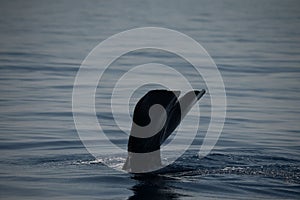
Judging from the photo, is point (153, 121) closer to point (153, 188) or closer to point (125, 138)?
point (153, 188)

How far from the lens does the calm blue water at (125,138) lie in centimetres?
822

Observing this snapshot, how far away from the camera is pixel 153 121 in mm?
8242

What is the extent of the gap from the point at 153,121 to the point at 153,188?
606 mm

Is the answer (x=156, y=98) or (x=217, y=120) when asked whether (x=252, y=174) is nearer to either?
(x=156, y=98)

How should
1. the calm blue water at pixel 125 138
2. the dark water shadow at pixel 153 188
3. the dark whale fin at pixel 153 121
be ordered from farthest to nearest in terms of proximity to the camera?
the calm blue water at pixel 125 138 → the dark whale fin at pixel 153 121 → the dark water shadow at pixel 153 188

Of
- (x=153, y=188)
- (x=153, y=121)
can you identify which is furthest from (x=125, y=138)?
(x=153, y=188)

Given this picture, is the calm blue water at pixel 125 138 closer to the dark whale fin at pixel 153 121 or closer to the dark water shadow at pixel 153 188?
the dark water shadow at pixel 153 188

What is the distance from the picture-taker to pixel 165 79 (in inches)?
723

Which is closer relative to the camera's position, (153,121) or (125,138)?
(153,121)

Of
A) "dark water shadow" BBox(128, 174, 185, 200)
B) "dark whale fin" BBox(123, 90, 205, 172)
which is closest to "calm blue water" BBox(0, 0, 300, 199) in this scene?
"dark water shadow" BBox(128, 174, 185, 200)

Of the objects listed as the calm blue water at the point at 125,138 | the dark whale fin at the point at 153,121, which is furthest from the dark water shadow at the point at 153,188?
the dark whale fin at the point at 153,121

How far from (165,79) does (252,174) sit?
958 cm

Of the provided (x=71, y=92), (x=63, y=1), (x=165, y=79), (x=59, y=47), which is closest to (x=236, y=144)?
(x=71, y=92)

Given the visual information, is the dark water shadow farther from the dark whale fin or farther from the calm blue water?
the dark whale fin
